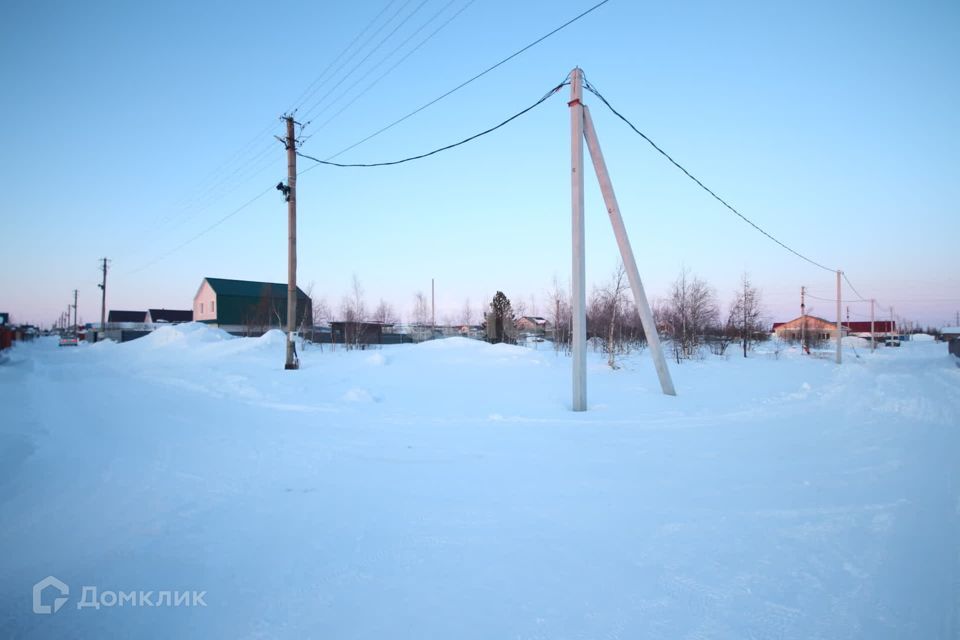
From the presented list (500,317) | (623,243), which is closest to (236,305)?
(500,317)

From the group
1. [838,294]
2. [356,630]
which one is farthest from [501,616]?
[838,294]

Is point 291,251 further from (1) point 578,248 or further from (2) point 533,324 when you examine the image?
(2) point 533,324

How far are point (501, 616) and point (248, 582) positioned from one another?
1703 mm

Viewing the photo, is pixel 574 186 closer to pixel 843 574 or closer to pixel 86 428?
pixel 843 574

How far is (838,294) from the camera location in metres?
31.0

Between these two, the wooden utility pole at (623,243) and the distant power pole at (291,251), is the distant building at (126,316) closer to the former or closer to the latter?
the distant power pole at (291,251)

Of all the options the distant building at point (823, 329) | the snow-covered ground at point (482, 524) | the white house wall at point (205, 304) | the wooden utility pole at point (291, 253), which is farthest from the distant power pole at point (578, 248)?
the distant building at point (823, 329)

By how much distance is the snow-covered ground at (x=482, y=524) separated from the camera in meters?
2.54

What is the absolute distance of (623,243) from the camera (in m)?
10.9

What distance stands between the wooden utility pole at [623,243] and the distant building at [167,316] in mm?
67298

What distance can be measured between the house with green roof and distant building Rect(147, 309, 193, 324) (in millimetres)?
14276

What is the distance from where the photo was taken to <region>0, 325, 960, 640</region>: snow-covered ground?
8.33 ft

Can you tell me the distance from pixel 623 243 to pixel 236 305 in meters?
47.7

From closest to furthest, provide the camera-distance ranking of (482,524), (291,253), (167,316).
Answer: (482,524)
(291,253)
(167,316)
